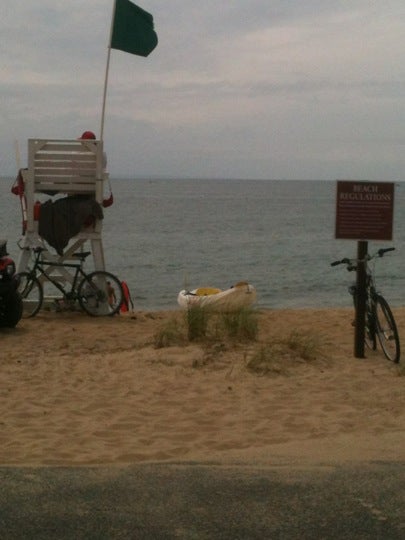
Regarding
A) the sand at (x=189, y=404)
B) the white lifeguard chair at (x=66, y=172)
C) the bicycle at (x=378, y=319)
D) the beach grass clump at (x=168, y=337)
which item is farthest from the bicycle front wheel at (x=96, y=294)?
the bicycle at (x=378, y=319)

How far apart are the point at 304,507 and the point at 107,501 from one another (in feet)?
3.37

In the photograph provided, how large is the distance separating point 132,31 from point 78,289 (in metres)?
3.94

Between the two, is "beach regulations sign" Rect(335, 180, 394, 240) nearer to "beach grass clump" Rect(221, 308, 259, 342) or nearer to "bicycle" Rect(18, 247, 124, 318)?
"beach grass clump" Rect(221, 308, 259, 342)

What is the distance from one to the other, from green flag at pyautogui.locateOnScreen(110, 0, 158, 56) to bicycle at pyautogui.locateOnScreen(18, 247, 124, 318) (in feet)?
10.5

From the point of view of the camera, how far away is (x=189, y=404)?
7.58 m

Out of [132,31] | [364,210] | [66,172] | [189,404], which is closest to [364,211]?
[364,210]

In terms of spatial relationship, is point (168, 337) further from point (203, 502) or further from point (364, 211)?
point (203, 502)

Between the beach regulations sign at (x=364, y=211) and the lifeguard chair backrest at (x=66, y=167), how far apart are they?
4.67 meters

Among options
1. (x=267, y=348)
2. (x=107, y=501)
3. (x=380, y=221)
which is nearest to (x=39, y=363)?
(x=267, y=348)

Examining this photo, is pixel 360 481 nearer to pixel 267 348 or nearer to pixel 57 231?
pixel 267 348

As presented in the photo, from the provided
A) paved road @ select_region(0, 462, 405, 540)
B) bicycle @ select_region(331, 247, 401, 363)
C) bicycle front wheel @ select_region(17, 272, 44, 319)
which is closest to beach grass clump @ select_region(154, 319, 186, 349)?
bicycle @ select_region(331, 247, 401, 363)

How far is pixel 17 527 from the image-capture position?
4.39 m

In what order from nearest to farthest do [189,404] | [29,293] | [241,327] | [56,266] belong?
[189,404] → [241,327] → [29,293] → [56,266]

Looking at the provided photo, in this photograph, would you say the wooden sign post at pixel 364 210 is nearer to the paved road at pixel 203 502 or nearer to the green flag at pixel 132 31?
the paved road at pixel 203 502
